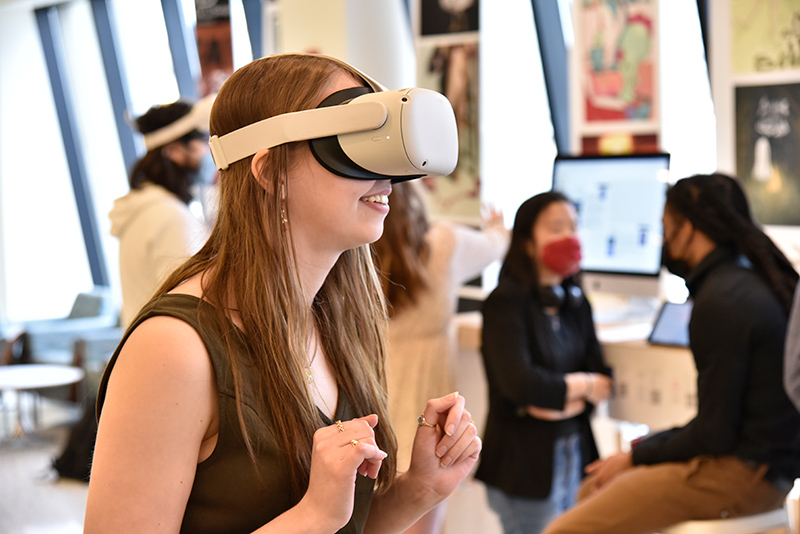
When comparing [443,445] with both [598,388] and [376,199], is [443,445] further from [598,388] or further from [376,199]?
[598,388]

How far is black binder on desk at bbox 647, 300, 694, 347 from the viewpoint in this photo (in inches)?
102

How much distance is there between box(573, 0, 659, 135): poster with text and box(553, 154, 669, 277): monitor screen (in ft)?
1.40

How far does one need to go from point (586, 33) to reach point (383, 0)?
153cm

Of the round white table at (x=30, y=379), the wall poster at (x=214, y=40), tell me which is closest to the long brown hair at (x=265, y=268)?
the round white table at (x=30, y=379)

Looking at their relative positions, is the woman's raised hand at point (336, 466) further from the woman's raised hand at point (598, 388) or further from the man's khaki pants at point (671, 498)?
the woman's raised hand at point (598, 388)

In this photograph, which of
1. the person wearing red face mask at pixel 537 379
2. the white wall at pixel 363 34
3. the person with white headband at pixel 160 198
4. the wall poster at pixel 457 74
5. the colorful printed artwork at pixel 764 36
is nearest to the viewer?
the person wearing red face mask at pixel 537 379

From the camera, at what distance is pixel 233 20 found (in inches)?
244

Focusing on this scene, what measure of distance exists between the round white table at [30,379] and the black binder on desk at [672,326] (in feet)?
12.0

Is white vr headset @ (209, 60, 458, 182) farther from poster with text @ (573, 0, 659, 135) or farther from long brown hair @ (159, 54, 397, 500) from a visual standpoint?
poster with text @ (573, 0, 659, 135)

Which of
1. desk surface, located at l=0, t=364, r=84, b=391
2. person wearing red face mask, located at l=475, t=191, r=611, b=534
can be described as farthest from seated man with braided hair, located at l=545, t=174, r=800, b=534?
desk surface, located at l=0, t=364, r=84, b=391

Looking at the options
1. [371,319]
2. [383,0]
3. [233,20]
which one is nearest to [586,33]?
[383,0]

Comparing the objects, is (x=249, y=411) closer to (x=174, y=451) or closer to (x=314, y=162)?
(x=174, y=451)

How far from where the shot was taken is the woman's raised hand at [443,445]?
110cm

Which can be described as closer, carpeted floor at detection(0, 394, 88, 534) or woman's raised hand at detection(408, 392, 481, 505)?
woman's raised hand at detection(408, 392, 481, 505)
